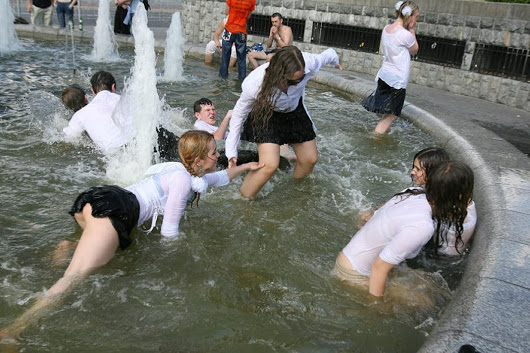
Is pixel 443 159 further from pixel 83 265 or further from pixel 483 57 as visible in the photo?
pixel 483 57

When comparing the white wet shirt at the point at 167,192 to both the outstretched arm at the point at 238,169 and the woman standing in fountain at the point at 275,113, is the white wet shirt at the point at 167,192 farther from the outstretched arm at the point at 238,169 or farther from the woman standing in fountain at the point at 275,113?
the woman standing in fountain at the point at 275,113

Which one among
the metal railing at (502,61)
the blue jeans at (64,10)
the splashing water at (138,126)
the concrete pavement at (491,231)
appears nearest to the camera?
the concrete pavement at (491,231)

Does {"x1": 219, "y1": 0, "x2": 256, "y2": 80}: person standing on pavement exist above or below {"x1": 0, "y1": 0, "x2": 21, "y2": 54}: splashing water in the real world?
above

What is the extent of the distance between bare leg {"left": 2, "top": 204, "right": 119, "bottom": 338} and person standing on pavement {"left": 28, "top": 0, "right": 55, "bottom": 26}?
42.8 feet

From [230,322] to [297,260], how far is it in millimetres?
966

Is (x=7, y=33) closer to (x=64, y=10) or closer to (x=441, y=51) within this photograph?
(x=64, y=10)

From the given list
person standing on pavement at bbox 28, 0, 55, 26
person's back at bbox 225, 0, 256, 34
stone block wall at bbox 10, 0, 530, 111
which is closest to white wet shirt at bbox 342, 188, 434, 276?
stone block wall at bbox 10, 0, 530, 111

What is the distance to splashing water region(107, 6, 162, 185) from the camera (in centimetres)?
560

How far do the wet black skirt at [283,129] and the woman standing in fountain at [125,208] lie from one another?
0.86m

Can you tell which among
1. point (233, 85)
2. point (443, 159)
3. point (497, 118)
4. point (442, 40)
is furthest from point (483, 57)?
point (443, 159)

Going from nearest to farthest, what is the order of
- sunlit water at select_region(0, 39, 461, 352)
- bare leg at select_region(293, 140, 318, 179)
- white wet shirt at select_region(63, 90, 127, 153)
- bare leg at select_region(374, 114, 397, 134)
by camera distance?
sunlit water at select_region(0, 39, 461, 352)
bare leg at select_region(293, 140, 318, 179)
white wet shirt at select_region(63, 90, 127, 153)
bare leg at select_region(374, 114, 397, 134)

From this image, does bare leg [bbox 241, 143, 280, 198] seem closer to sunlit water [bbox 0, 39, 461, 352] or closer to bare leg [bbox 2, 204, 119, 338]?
sunlit water [bbox 0, 39, 461, 352]

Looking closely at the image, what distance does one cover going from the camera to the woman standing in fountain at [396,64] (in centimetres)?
724

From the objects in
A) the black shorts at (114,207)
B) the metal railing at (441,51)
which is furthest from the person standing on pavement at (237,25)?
the black shorts at (114,207)
